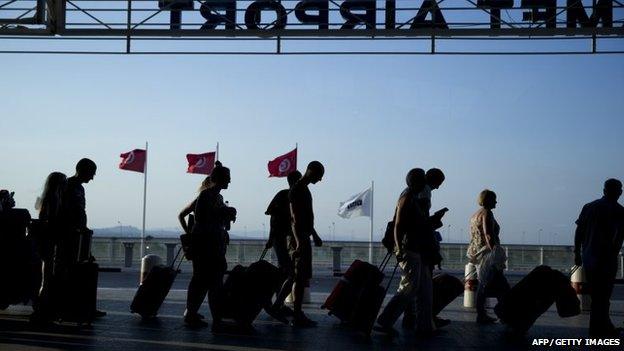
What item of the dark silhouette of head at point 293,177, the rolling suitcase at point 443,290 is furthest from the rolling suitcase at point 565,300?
the dark silhouette of head at point 293,177

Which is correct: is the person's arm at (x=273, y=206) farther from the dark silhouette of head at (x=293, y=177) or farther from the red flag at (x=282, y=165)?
the red flag at (x=282, y=165)

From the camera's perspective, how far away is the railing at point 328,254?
28.1 meters

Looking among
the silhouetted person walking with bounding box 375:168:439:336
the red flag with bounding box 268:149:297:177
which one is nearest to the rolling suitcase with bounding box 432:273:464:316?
the silhouetted person walking with bounding box 375:168:439:336

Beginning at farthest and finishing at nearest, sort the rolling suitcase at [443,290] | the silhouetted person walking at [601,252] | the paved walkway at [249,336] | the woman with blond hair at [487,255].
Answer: the woman with blond hair at [487,255] → the rolling suitcase at [443,290] → the silhouetted person walking at [601,252] → the paved walkway at [249,336]

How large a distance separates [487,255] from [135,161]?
21.1 metres

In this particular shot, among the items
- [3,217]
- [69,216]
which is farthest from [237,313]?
[3,217]

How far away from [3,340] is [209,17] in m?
6.85

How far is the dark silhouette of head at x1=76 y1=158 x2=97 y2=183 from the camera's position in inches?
434

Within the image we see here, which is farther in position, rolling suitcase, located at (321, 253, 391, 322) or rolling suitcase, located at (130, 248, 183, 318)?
rolling suitcase, located at (130, 248, 183, 318)

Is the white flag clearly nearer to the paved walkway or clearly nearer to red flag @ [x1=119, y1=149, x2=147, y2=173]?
red flag @ [x1=119, y1=149, x2=147, y2=173]

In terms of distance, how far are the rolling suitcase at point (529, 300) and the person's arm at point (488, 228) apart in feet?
3.90

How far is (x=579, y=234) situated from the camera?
10.1 meters

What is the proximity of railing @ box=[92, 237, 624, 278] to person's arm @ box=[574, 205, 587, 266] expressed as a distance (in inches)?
678

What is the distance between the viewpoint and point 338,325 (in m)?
11.3
